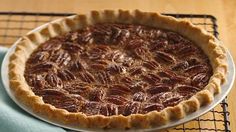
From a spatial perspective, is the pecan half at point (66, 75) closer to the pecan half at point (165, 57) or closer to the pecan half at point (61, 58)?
the pecan half at point (61, 58)

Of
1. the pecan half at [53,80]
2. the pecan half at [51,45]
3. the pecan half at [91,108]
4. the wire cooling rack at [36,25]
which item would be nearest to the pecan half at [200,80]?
the wire cooling rack at [36,25]

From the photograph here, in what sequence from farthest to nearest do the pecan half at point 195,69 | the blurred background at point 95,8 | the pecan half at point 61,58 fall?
the blurred background at point 95,8
the pecan half at point 61,58
the pecan half at point 195,69

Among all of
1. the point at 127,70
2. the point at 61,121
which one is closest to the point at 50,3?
the point at 127,70

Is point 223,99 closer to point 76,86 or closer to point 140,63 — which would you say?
point 140,63

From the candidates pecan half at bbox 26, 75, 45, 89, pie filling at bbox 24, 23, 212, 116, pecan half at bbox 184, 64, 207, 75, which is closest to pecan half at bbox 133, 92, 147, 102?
pie filling at bbox 24, 23, 212, 116

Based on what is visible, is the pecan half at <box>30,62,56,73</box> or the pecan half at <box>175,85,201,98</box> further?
the pecan half at <box>30,62,56,73</box>

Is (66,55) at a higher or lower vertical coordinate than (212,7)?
lower

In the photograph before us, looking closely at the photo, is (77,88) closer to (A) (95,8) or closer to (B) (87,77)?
(B) (87,77)

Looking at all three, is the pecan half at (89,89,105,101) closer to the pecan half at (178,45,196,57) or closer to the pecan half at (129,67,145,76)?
the pecan half at (129,67,145,76)
